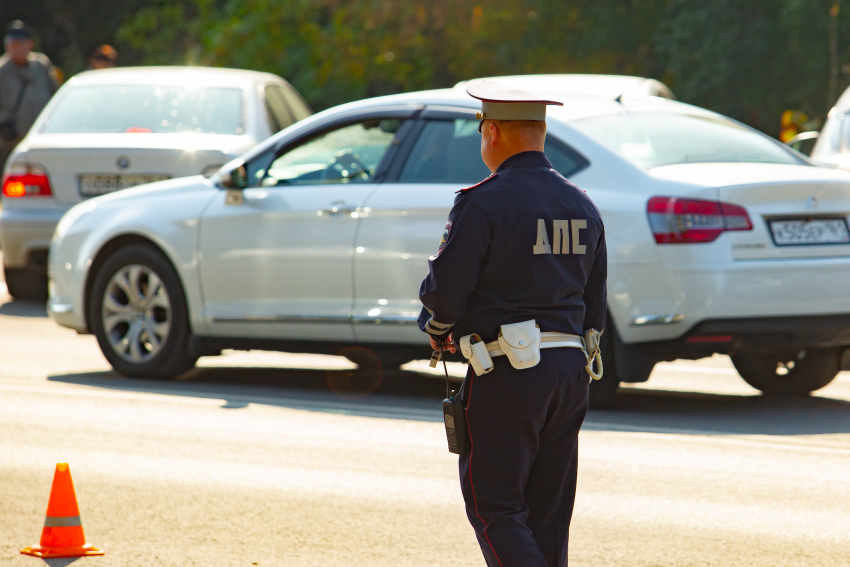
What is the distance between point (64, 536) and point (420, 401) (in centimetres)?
327

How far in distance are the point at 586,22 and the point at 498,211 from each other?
83.4ft

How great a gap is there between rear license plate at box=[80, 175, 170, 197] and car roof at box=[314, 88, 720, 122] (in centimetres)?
293

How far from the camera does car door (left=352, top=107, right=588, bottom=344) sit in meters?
7.09

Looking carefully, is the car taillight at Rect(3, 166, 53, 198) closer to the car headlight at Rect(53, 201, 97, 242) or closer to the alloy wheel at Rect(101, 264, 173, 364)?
the car headlight at Rect(53, 201, 97, 242)

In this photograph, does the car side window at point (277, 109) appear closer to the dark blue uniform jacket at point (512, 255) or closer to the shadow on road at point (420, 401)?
the shadow on road at point (420, 401)

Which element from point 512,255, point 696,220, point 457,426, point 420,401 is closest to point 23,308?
point 420,401

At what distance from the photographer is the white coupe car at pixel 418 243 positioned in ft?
21.5

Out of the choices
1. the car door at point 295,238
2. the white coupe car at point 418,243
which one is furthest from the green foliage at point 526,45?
the car door at point 295,238

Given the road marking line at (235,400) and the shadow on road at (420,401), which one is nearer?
the shadow on road at (420,401)

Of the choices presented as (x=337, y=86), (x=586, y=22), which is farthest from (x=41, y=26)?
(x=586, y=22)

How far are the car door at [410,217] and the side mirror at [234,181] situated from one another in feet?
2.80

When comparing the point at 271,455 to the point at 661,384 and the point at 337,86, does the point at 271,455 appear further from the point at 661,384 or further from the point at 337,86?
the point at 337,86

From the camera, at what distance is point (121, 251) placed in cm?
804

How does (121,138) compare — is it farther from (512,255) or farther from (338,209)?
(512,255)
